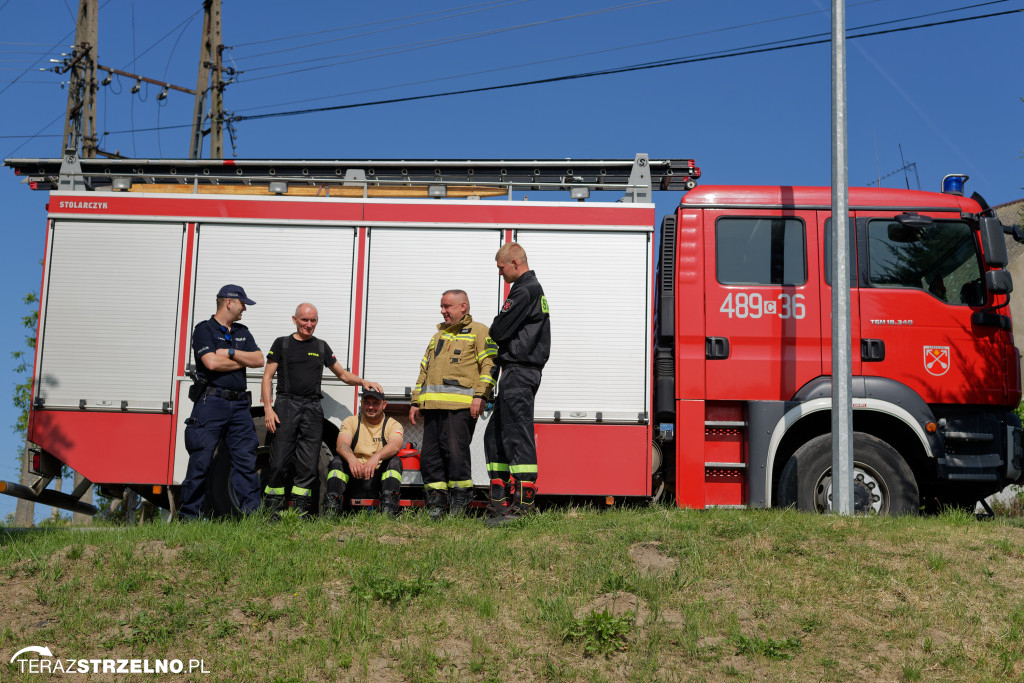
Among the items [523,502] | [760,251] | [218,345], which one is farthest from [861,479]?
[218,345]

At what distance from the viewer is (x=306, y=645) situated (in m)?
5.07

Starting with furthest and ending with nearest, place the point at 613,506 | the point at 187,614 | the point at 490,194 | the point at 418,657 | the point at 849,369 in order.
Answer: the point at 490,194, the point at 613,506, the point at 849,369, the point at 187,614, the point at 418,657

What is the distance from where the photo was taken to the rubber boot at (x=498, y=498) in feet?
24.6

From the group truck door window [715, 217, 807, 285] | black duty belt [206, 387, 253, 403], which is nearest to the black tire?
truck door window [715, 217, 807, 285]

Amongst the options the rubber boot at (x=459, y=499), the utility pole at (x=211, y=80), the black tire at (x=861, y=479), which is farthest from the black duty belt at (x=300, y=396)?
the utility pole at (x=211, y=80)

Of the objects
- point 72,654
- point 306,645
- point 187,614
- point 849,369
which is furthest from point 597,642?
point 849,369

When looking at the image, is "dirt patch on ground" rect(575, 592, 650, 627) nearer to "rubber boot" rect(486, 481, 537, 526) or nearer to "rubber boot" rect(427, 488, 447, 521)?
"rubber boot" rect(486, 481, 537, 526)

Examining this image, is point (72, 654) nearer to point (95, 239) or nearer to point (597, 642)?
point (597, 642)

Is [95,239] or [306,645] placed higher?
[95,239]

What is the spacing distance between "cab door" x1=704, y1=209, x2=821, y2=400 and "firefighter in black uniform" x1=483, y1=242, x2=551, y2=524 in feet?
5.70

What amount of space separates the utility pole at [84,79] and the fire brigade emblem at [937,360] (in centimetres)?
2057

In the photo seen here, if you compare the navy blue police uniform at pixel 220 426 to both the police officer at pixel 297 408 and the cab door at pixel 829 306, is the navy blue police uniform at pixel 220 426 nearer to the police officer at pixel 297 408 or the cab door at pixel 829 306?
the police officer at pixel 297 408

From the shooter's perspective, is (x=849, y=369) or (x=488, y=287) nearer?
(x=849, y=369)

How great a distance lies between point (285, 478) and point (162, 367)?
158 cm
